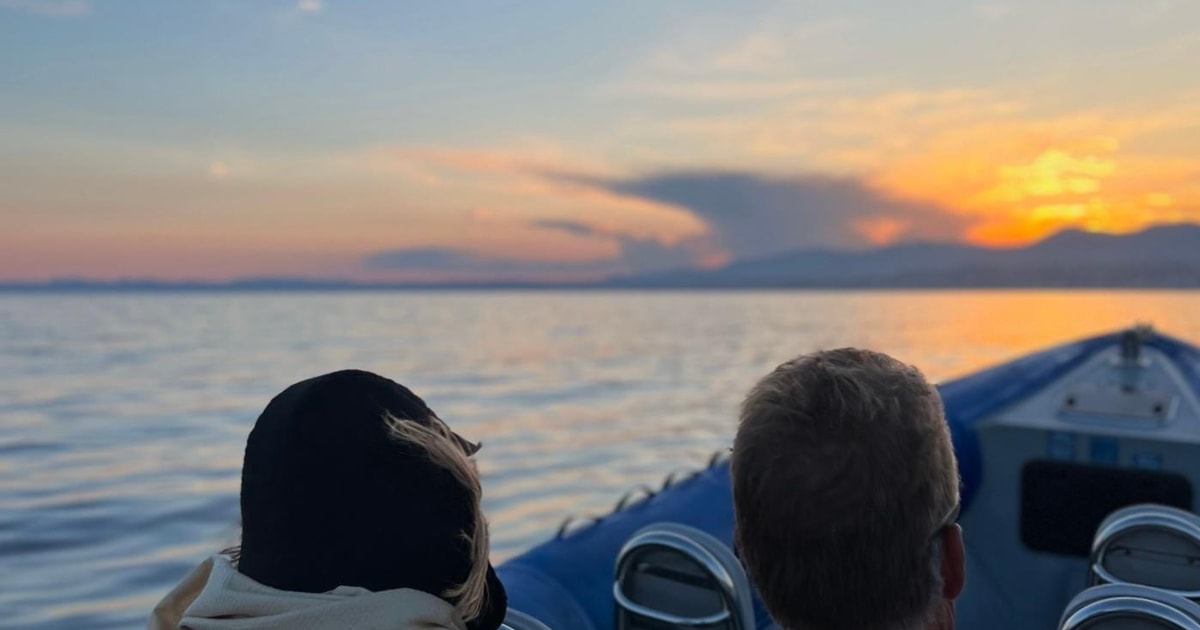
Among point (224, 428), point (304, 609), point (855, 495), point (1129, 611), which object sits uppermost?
point (855, 495)

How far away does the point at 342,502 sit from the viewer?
3.84ft

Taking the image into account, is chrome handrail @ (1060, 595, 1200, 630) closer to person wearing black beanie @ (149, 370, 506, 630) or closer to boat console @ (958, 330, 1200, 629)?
person wearing black beanie @ (149, 370, 506, 630)

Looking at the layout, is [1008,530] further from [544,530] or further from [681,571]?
[544,530]

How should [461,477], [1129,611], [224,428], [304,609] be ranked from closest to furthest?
[304,609]
[461,477]
[1129,611]
[224,428]

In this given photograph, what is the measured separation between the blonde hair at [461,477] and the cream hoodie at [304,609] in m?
0.05

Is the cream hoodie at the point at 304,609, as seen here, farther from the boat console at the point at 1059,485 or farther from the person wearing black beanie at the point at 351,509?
the boat console at the point at 1059,485

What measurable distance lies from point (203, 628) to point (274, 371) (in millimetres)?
21505

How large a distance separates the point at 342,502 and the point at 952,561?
2.43 ft

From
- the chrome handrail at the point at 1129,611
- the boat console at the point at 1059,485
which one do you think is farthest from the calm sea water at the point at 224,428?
the boat console at the point at 1059,485

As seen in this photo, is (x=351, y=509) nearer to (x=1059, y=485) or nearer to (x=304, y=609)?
(x=304, y=609)

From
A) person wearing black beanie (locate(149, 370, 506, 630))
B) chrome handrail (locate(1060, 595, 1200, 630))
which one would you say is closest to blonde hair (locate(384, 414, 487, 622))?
person wearing black beanie (locate(149, 370, 506, 630))

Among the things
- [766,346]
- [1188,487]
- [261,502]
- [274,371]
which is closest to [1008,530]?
[1188,487]

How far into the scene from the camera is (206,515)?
8.62 meters

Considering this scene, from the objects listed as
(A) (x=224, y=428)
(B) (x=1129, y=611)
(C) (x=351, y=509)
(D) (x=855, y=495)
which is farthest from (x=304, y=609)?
(A) (x=224, y=428)
